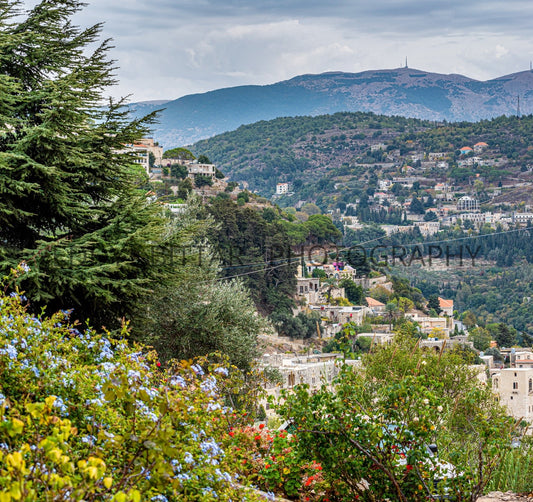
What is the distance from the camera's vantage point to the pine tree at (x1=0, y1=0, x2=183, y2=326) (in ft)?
19.0

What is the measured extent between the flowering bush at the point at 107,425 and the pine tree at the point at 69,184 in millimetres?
2065

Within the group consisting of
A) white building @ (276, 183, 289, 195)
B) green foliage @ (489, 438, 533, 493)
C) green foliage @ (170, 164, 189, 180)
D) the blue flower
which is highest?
white building @ (276, 183, 289, 195)

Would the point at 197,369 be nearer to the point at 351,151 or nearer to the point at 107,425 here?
the point at 107,425

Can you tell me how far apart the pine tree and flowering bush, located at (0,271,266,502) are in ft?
6.78

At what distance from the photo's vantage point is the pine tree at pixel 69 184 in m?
5.78

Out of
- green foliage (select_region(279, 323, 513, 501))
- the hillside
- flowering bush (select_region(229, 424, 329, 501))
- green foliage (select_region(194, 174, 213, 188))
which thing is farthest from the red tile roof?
the hillside

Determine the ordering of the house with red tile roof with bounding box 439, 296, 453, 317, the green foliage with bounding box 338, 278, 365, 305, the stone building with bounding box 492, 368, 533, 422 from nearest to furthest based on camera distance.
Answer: the stone building with bounding box 492, 368, 533, 422 → the green foliage with bounding box 338, 278, 365, 305 → the house with red tile roof with bounding box 439, 296, 453, 317

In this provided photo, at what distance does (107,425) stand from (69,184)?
428 cm

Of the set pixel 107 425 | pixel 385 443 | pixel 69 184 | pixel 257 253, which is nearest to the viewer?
pixel 107 425

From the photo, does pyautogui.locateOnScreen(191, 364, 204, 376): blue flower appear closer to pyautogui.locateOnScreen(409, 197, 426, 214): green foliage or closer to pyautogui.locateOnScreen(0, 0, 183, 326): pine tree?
pyautogui.locateOnScreen(0, 0, 183, 326): pine tree

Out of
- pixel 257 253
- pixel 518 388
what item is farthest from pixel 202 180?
pixel 518 388

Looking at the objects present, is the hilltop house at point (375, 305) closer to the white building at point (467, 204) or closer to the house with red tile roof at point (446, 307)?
the house with red tile roof at point (446, 307)

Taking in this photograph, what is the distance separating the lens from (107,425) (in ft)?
9.27

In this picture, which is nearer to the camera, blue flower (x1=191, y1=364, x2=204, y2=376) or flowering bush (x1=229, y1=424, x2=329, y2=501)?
blue flower (x1=191, y1=364, x2=204, y2=376)
